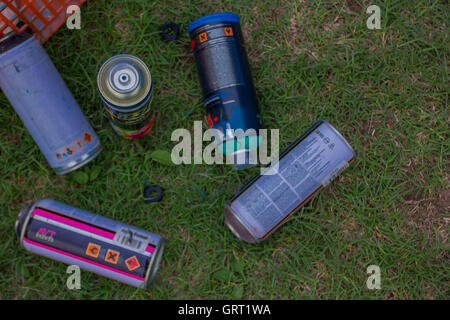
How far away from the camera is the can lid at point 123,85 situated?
5.07 ft

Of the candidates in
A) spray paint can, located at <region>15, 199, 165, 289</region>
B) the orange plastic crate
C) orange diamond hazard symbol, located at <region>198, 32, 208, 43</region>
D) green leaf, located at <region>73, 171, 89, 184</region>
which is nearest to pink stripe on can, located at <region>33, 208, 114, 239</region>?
→ spray paint can, located at <region>15, 199, 165, 289</region>

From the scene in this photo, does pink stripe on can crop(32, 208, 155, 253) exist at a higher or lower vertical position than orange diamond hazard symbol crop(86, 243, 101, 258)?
higher

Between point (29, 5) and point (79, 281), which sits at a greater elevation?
point (29, 5)

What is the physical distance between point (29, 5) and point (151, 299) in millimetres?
1515

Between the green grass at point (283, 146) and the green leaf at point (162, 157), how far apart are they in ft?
0.13

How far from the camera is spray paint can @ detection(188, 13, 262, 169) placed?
174 cm

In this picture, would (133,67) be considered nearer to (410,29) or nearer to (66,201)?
(66,201)

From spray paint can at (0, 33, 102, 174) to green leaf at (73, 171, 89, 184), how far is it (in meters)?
A: 0.17

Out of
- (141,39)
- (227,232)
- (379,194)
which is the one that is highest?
(141,39)

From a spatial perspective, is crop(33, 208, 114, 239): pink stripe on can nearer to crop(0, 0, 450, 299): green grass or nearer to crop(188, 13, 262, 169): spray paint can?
crop(0, 0, 450, 299): green grass

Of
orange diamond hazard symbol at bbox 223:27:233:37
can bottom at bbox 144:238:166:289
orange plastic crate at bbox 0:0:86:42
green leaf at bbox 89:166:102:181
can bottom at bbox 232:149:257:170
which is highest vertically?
orange plastic crate at bbox 0:0:86:42

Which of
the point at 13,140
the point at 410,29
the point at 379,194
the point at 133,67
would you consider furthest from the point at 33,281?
the point at 410,29

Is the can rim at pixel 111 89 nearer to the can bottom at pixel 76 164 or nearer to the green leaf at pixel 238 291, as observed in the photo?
the can bottom at pixel 76 164

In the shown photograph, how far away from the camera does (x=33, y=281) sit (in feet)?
6.40
